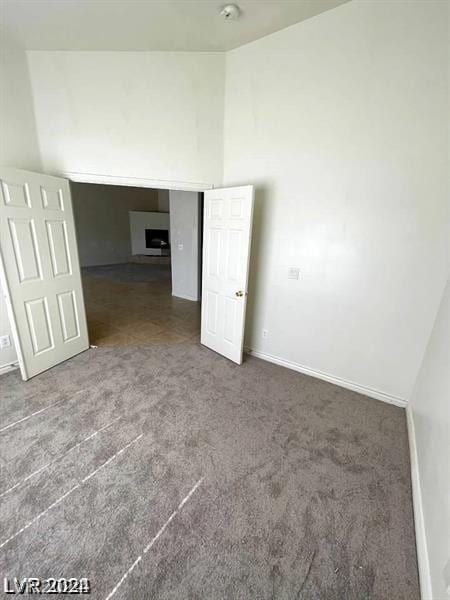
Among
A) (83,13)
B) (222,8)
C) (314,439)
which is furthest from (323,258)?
(83,13)

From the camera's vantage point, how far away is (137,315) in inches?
183

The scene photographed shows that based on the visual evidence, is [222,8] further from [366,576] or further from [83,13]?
[366,576]

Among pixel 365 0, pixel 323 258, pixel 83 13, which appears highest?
pixel 365 0

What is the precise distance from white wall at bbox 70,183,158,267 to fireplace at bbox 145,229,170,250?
729mm

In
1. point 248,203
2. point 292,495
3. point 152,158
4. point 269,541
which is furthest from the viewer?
point 152,158

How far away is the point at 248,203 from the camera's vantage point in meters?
2.63

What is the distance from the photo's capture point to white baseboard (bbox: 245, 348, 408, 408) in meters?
2.58

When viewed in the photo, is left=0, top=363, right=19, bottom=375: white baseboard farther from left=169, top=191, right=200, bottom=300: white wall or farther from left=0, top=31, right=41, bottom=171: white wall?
left=169, top=191, right=200, bottom=300: white wall

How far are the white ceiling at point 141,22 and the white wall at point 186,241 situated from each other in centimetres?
253

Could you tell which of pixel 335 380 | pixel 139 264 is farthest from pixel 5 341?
pixel 139 264

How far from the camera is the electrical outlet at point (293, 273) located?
2841 mm

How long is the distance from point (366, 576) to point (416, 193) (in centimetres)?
260

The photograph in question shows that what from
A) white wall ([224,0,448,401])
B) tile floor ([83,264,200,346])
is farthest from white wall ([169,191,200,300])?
white wall ([224,0,448,401])

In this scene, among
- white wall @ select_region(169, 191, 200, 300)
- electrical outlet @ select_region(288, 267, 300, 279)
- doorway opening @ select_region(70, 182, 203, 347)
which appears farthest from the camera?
white wall @ select_region(169, 191, 200, 300)
